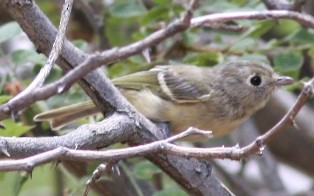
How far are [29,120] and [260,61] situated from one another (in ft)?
3.68

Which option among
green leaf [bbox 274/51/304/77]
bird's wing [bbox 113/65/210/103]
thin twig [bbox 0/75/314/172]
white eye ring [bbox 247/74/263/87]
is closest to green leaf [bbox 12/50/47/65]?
bird's wing [bbox 113/65/210/103]

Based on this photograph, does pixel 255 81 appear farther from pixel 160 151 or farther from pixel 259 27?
pixel 160 151

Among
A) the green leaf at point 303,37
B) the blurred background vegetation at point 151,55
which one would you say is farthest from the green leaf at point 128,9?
the green leaf at point 303,37

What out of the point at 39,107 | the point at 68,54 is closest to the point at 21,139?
the point at 68,54

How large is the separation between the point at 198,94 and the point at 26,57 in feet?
3.26

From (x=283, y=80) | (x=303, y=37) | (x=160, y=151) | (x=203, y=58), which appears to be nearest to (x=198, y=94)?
(x=203, y=58)

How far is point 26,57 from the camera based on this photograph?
3.60 meters

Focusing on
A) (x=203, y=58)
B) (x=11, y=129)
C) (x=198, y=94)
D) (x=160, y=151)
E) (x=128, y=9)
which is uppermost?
(x=160, y=151)

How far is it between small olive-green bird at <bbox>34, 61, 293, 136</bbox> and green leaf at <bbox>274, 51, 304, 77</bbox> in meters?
0.04

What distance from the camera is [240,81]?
4.35 metres

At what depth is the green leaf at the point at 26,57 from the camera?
3.59m

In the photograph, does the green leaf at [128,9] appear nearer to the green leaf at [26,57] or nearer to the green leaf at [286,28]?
the green leaf at [26,57]

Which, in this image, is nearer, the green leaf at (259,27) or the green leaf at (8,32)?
the green leaf at (8,32)

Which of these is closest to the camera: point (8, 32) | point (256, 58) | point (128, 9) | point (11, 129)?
point (11, 129)
